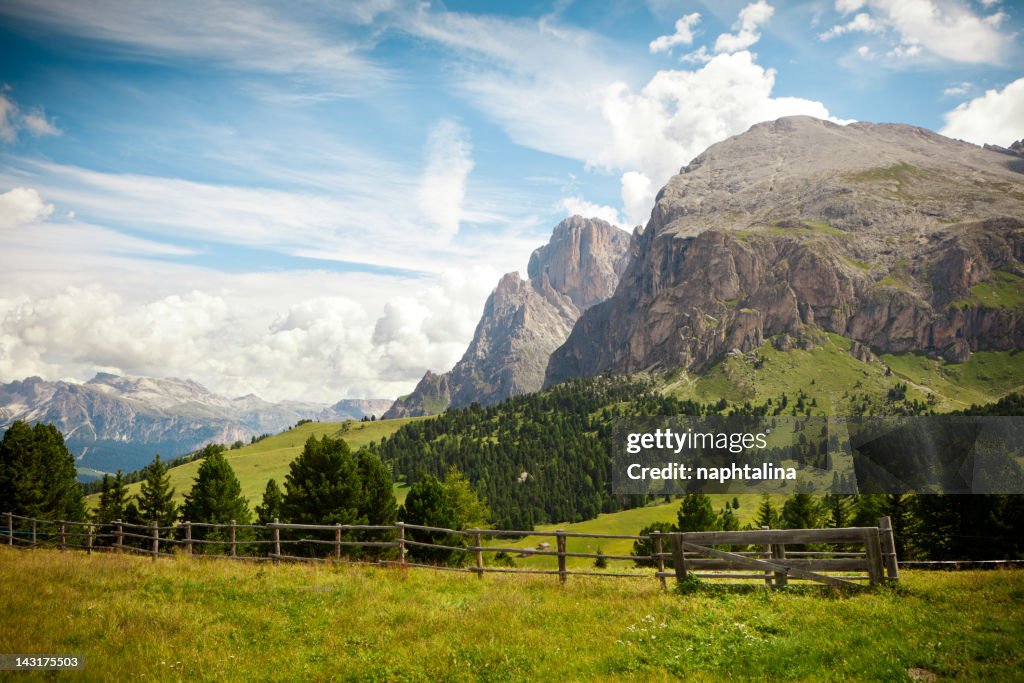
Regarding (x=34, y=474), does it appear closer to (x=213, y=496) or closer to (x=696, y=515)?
(x=213, y=496)

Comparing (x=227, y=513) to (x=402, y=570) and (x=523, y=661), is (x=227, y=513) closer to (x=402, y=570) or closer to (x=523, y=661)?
(x=402, y=570)

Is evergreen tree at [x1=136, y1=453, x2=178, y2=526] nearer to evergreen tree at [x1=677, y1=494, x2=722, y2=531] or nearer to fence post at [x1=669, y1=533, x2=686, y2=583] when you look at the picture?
evergreen tree at [x1=677, y1=494, x2=722, y2=531]

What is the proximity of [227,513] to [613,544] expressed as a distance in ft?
344

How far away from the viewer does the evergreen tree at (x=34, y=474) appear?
198 feet

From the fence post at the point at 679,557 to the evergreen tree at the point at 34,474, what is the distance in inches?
2665

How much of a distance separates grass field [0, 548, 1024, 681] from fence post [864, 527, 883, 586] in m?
0.61

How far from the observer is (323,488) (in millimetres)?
54188

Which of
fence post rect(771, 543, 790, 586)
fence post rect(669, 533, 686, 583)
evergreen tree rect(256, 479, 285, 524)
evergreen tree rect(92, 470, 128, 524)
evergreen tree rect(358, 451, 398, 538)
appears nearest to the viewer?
Result: fence post rect(771, 543, 790, 586)

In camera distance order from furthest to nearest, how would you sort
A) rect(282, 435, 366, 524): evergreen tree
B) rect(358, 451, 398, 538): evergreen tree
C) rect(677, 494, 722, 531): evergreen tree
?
rect(677, 494, 722, 531): evergreen tree → rect(358, 451, 398, 538): evergreen tree → rect(282, 435, 366, 524): evergreen tree

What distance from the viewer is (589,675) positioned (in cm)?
1184

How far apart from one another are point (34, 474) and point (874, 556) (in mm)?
75718

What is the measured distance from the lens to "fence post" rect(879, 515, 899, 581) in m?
16.3

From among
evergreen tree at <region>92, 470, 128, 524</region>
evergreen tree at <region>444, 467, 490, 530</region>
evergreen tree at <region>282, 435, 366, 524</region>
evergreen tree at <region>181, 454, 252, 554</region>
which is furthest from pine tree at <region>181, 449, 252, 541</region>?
evergreen tree at <region>92, 470, 128, 524</region>

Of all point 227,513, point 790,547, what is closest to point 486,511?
point 227,513
